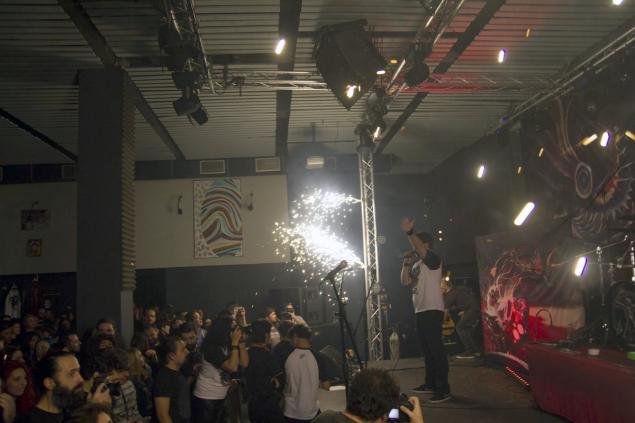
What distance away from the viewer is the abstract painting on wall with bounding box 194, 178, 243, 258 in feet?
38.8

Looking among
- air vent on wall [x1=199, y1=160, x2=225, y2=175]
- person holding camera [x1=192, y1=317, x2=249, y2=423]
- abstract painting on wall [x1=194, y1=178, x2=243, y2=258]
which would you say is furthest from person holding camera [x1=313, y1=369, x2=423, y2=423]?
air vent on wall [x1=199, y1=160, x2=225, y2=175]

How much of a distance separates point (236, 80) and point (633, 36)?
437 cm

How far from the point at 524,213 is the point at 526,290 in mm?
1559

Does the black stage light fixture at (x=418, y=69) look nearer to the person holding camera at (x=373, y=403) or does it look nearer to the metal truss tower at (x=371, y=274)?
the metal truss tower at (x=371, y=274)

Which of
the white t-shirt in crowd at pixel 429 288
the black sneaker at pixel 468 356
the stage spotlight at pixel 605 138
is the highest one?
the stage spotlight at pixel 605 138

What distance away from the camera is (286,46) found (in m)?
6.68

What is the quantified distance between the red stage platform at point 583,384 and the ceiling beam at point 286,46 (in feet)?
13.4

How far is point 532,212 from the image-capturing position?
8.48m

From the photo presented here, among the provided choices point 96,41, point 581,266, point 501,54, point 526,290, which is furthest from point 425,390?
point 96,41

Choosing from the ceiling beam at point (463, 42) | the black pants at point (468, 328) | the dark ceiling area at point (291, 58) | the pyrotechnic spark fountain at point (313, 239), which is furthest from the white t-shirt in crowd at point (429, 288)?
the pyrotechnic spark fountain at point (313, 239)

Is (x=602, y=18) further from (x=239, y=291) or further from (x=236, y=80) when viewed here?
(x=239, y=291)

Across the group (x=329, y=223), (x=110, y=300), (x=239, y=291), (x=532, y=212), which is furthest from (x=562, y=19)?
(x=239, y=291)

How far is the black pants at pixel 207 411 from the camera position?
176 inches

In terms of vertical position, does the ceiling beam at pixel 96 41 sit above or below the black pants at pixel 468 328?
above
